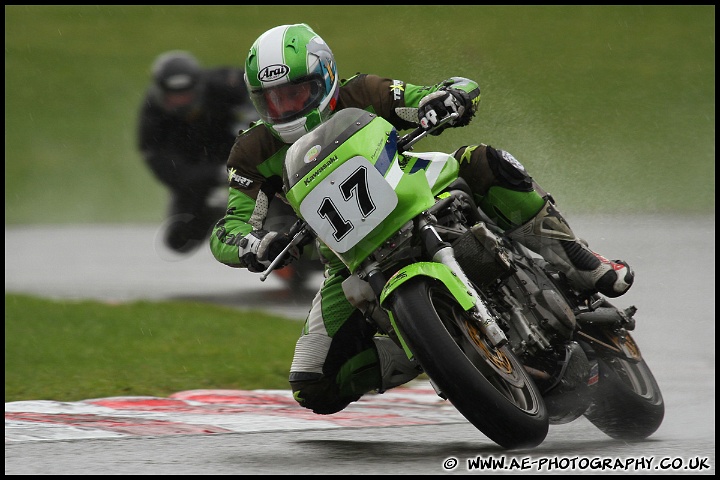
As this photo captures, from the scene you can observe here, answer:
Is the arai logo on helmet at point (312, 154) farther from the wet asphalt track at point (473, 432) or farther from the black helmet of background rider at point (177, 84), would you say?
the black helmet of background rider at point (177, 84)

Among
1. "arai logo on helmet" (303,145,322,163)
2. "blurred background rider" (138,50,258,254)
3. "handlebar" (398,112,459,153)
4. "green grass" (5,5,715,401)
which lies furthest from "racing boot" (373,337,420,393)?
"blurred background rider" (138,50,258,254)

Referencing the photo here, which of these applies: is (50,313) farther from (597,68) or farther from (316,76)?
(597,68)

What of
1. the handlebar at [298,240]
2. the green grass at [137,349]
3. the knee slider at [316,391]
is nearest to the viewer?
the handlebar at [298,240]

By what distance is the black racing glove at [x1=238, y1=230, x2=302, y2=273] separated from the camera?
464cm

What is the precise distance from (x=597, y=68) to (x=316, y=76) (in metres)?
11.9

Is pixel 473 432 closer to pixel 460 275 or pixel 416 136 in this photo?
pixel 460 275

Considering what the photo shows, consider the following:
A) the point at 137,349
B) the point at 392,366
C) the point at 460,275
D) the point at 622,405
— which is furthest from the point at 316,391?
the point at 137,349

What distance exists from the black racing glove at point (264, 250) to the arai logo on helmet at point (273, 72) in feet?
2.13

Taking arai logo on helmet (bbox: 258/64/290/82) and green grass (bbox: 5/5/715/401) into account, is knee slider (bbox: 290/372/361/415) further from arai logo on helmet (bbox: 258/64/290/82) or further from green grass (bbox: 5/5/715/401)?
green grass (bbox: 5/5/715/401)

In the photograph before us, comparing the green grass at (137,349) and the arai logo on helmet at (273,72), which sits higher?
the arai logo on helmet at (273,72)

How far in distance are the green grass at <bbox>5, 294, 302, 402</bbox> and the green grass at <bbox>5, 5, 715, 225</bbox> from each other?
2.15 m

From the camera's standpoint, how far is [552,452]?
4.41 meters

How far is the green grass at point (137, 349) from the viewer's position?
6973 millimetres

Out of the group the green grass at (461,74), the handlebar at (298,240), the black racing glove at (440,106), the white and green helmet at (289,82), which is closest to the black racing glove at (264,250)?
the handlebar at (298,240)
